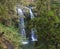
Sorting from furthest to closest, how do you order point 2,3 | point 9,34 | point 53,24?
point 53,24, point 2,3, point 9,34

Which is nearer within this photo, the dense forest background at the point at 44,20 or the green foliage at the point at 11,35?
the green foliage at the point at 11,35

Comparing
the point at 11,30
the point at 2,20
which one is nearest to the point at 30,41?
the point at 2,20

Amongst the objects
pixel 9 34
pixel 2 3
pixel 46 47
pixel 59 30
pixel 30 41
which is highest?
pixel 2 3

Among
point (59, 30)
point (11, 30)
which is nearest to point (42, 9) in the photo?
point (59, 30)

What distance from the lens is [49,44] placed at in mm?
6648

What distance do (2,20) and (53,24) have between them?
138cm

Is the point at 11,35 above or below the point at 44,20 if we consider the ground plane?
above

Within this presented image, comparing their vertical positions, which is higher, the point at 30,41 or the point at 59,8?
the point at 59,8

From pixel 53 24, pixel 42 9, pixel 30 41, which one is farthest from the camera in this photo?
pixel 30 41

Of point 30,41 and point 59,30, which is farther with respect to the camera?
point 30,41

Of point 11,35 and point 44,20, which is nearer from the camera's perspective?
point 11,35

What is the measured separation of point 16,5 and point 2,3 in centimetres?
54

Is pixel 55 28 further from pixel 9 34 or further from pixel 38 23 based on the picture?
pixel 9 34

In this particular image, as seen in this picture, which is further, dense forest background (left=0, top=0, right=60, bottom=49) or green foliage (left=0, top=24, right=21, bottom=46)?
dense forest background (left=0, top=0, right=60, bottom=49)
